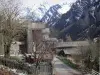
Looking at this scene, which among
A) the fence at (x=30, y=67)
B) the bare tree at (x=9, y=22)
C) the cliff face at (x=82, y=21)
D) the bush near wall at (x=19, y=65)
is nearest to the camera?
the bush near wall at (x=19, y=65)

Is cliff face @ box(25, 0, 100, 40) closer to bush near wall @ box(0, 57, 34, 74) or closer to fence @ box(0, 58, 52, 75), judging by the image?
fence @ box(0, 58, 52, 75)

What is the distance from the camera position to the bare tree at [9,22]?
131 feet

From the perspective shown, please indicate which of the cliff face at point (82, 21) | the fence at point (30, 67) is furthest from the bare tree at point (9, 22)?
the cliff face at point (82, 21)

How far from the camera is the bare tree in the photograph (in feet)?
131

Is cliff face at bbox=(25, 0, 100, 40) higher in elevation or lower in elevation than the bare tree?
higher

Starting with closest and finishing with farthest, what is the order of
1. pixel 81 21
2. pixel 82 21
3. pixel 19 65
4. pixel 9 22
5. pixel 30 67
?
pixel 30 67
pixel 19 65
pixel 9 22
pixel 82 21
pixel 81 21

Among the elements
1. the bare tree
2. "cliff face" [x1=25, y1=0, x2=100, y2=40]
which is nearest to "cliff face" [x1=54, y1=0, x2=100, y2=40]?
"cliff face" [x1=25, y1=0, x2=100, y2=40]

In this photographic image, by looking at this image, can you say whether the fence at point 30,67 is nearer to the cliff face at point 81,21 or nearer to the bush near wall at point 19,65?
the bush near wall at point 19,65

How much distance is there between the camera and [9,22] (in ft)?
134

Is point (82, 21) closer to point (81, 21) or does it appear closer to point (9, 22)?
point (81, 21)

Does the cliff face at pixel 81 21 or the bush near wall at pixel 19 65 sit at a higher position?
the cliff face at pixel 81 21

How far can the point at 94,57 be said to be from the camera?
44.2m

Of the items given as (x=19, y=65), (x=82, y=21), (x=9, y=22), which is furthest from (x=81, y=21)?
(x=19, y=65)

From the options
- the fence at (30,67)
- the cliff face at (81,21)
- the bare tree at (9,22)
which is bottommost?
the fence at (30,67)
